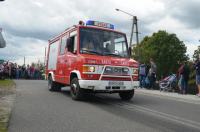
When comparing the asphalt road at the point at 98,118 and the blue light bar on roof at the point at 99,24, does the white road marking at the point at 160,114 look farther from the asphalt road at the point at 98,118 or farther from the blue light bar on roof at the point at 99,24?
the blue light bar on roof at the point at 99,24

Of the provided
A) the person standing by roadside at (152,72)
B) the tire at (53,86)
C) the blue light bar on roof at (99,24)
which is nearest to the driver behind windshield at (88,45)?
the blue light bar on roof at (99,24)

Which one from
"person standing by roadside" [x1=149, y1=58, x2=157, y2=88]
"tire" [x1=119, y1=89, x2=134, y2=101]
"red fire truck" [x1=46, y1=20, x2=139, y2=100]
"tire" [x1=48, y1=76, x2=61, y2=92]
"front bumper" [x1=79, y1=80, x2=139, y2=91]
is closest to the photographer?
"front bumper" [x1=79, y1=80, x2=139, y2=91]

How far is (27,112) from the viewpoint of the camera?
35.6 feet

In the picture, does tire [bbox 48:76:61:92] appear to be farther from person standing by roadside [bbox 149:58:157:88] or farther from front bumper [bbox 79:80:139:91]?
person standing by roadside [bbox 149:58:157:88]

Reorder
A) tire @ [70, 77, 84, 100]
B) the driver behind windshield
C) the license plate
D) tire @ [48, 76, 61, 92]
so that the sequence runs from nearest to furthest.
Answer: the license plate < tire @ [70, 77, 84, 100] < the driver behind windshield < tire @ [48, 76, 61, 92]

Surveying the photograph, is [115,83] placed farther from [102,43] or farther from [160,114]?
[160,114]

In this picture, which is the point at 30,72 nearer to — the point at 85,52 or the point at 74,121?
the point at 85,52

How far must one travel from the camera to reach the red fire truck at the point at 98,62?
44.1 ft

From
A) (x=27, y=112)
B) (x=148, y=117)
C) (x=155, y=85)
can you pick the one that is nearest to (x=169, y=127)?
(x=148, y=117)

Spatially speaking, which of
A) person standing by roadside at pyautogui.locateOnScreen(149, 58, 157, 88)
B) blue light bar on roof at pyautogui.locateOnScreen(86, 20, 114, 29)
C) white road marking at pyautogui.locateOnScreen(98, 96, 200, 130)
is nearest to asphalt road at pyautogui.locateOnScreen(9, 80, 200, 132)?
white road marking at pyautogui.locateOnScreen(98, 96, 200, 130)

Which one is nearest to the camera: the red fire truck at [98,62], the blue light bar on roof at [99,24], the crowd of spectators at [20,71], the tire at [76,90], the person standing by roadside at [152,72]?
the red fire truck at [98,62]

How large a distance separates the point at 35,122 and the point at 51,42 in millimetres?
11131

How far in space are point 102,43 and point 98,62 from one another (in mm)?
1243

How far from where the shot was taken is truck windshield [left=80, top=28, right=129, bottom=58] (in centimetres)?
1416
